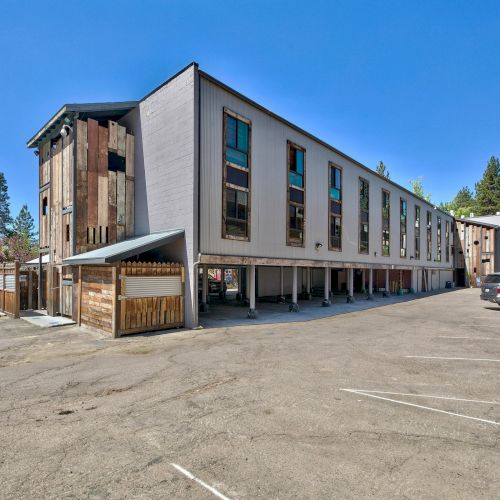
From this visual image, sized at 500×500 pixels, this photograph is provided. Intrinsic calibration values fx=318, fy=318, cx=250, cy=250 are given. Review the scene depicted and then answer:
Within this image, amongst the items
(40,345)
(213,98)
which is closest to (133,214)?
(213,98)

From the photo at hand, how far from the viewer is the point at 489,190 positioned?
261 feet

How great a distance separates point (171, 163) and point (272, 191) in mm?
5696

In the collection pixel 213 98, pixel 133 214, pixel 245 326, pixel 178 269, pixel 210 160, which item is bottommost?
pixel 245 326

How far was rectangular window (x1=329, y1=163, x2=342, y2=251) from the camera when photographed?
72.9 ft

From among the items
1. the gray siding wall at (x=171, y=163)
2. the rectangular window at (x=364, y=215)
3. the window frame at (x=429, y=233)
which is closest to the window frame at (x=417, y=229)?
the window frame at (x=429, y=233)

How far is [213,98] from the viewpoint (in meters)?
14.2

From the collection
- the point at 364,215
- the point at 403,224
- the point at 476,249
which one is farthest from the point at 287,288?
the point at 476,249

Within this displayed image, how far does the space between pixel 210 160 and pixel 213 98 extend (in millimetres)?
2839

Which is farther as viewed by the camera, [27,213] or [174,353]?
[27,213]

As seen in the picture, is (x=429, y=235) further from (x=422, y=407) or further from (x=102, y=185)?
(x=422, y=407)

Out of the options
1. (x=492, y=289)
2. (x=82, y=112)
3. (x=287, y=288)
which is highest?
(x=82, y=112)

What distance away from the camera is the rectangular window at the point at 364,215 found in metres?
25.5

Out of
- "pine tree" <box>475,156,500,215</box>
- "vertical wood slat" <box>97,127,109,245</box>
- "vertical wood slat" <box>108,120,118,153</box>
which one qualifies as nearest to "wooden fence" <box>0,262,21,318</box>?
"vertical wood slat" <box>97,127,109,245</box>

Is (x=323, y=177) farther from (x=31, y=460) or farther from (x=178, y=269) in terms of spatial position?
(x=31, y=460)
